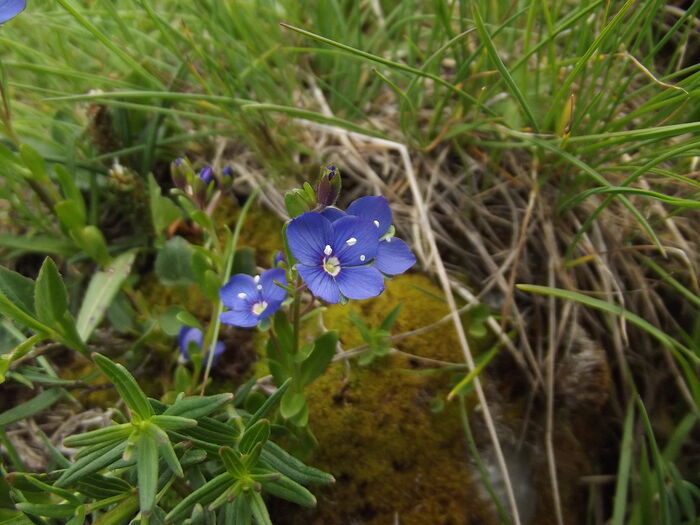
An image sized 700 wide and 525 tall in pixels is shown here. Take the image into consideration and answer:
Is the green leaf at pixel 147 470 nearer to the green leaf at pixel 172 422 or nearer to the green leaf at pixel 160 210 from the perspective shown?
the green leaf at pixel 172 422

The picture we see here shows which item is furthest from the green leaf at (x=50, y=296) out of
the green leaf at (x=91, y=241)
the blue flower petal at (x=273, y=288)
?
the blue flower petal at (x=273, y=288)

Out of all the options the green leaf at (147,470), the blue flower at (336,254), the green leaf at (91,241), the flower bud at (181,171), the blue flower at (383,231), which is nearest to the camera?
the green leaf at (147,470)

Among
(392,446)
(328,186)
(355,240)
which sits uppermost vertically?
(328,186)

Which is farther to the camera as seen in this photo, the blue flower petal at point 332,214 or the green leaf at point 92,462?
the blue flower petal at point 332,214

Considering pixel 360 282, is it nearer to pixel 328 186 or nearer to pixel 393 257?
pixel 393 257

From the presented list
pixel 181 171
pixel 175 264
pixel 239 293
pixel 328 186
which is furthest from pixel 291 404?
pixel 181 171

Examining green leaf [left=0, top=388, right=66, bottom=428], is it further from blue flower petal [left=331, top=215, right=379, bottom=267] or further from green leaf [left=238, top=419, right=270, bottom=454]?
blue flower petal [left=331, top=215, right=379, bottom=267]
